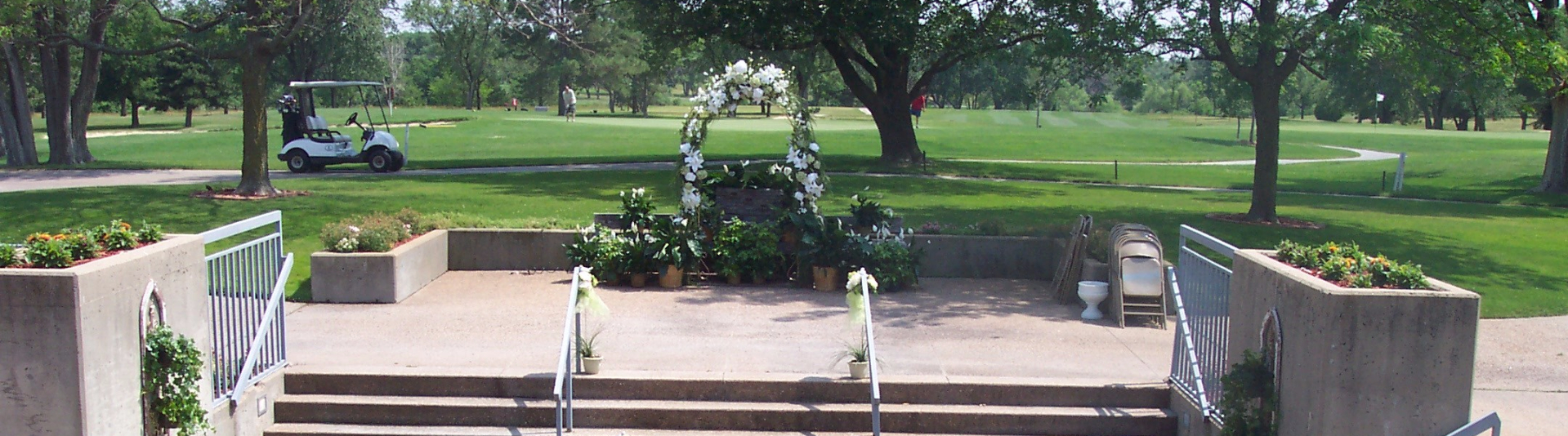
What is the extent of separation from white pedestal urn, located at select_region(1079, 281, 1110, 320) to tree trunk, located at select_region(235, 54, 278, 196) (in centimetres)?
1351

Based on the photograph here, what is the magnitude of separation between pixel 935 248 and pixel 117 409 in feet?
30.5

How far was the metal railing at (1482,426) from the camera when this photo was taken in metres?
6.27

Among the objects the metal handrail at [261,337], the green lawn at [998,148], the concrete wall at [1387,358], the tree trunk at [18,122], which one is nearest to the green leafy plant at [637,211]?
the metal handrail at [261,337]

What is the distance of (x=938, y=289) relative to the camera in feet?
44.4

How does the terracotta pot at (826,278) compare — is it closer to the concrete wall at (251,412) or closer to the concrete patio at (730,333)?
the concrete patio at (730,333)

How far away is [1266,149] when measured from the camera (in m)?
19.7

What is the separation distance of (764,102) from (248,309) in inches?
268

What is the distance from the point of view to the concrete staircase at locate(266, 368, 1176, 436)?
872 cm

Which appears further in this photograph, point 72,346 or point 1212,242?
point 1212,242

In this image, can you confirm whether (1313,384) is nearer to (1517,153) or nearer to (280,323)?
(280,323)

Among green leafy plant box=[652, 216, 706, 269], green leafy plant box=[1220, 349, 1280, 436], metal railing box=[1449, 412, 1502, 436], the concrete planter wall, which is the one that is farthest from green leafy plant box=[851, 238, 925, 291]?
the concrete planter wall

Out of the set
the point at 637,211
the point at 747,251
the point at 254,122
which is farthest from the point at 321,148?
the point at 747,251

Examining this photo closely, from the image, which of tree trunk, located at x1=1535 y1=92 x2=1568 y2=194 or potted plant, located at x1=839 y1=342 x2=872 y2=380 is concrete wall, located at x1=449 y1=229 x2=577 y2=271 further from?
tree trunk, located at x1=1535 y1=92 x2=1568 y2=194

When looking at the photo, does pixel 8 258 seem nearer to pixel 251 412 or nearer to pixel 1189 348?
pixel 251 412
